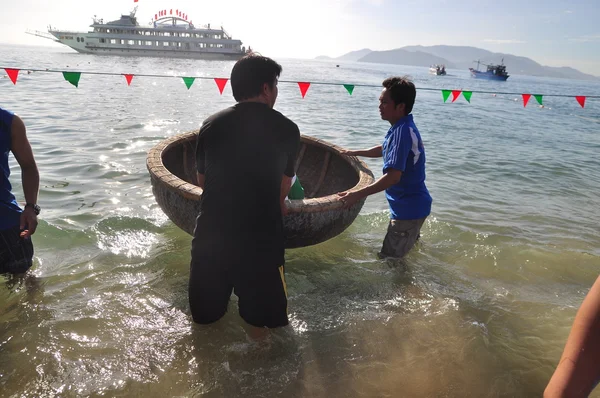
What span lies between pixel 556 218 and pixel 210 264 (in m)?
6.05

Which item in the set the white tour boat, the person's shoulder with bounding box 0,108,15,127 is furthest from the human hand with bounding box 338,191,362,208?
the white tour boat

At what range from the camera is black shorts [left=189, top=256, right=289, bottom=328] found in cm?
212

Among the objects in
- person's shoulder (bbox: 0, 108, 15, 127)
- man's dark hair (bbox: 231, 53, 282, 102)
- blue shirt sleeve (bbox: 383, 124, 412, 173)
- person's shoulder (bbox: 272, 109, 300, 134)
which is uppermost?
man's dark hair (bbox: 231, 53, 282, 102)

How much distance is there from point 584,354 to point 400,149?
7.37 ft

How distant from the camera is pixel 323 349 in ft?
8.93

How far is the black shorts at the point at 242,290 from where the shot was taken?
2117 mm

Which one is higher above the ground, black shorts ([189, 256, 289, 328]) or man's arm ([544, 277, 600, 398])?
man's arm ([544, 277, 600, 398])

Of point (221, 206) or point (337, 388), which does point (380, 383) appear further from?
point (221, 206)

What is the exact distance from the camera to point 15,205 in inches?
98.7

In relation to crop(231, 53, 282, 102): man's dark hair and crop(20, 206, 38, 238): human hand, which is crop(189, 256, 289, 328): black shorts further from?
crop(20, 206, 38, 238): human hand

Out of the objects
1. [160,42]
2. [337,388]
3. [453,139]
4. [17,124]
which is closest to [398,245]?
[337,388]

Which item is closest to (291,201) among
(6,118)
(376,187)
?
(376,187)

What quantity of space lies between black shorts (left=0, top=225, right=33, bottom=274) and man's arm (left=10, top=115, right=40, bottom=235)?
0.10 m

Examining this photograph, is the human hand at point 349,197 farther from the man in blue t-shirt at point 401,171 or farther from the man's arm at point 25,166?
the man's arm at point 25,166
